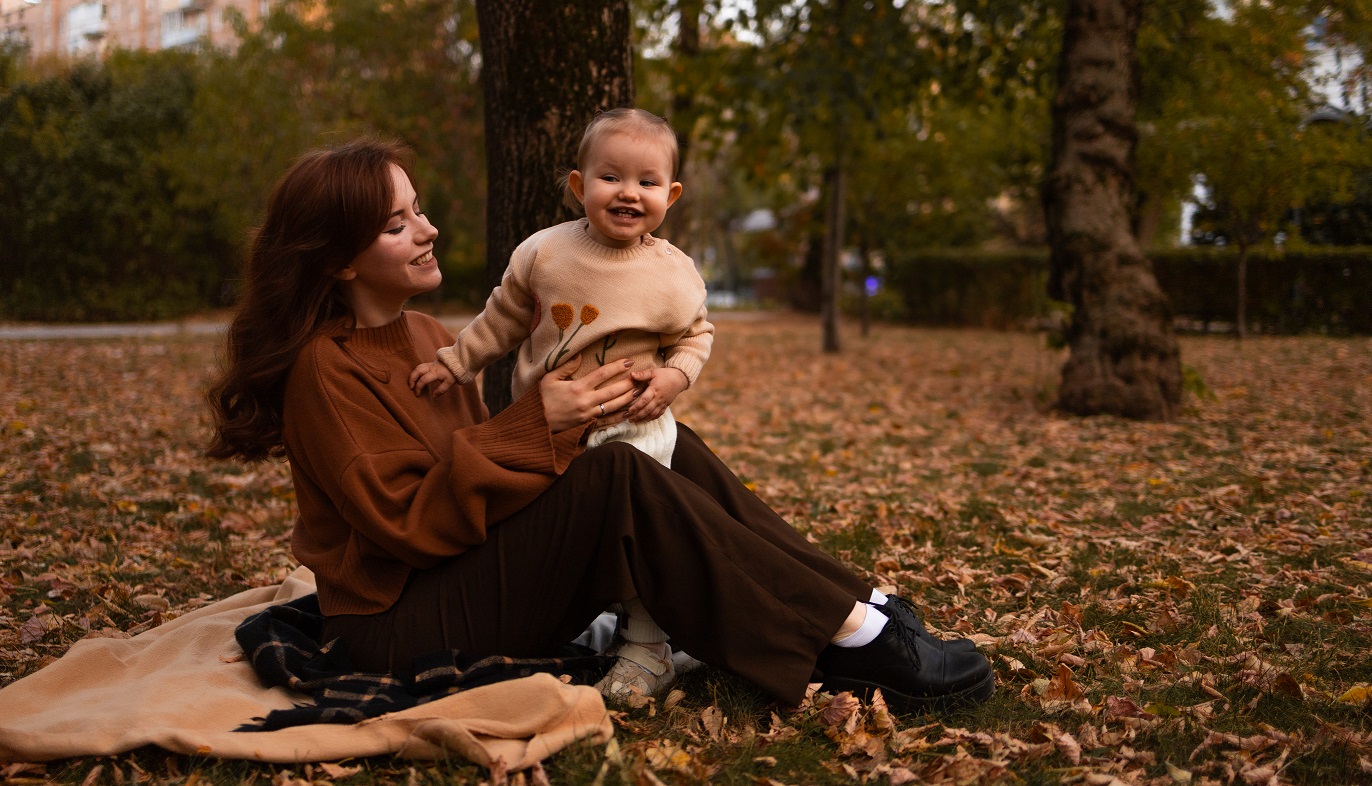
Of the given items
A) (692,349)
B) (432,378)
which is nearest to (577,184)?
(692,349)

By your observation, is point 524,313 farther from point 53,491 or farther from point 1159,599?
point 53,491

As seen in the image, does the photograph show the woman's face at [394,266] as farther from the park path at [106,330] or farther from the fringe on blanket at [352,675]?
the park path at [106,330]

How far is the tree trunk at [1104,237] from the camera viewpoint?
8.35 m

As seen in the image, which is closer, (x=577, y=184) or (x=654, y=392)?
(x=654, y=392)

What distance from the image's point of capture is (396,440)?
2.62 m

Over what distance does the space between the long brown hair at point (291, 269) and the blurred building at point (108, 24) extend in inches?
139

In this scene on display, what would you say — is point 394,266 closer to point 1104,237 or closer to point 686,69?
point 1104,237

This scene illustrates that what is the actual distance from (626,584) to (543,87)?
97.6 inches

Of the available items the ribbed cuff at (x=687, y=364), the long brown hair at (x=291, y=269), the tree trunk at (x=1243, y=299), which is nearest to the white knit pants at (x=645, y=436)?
the ribbed cuff at (x=687, y=364)

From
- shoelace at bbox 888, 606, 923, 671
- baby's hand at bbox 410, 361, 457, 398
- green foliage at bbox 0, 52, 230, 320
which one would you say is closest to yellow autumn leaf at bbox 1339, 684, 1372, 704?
shoelace at bbox 888, 606, 923, 671

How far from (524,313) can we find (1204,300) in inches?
692

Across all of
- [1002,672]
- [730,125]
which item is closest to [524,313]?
[1002,672]

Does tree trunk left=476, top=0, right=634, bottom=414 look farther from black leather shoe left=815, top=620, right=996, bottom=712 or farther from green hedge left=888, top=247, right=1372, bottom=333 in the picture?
green hedge left=888, top=247, right=1372, bottom=333

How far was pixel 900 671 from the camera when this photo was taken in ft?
8.98
